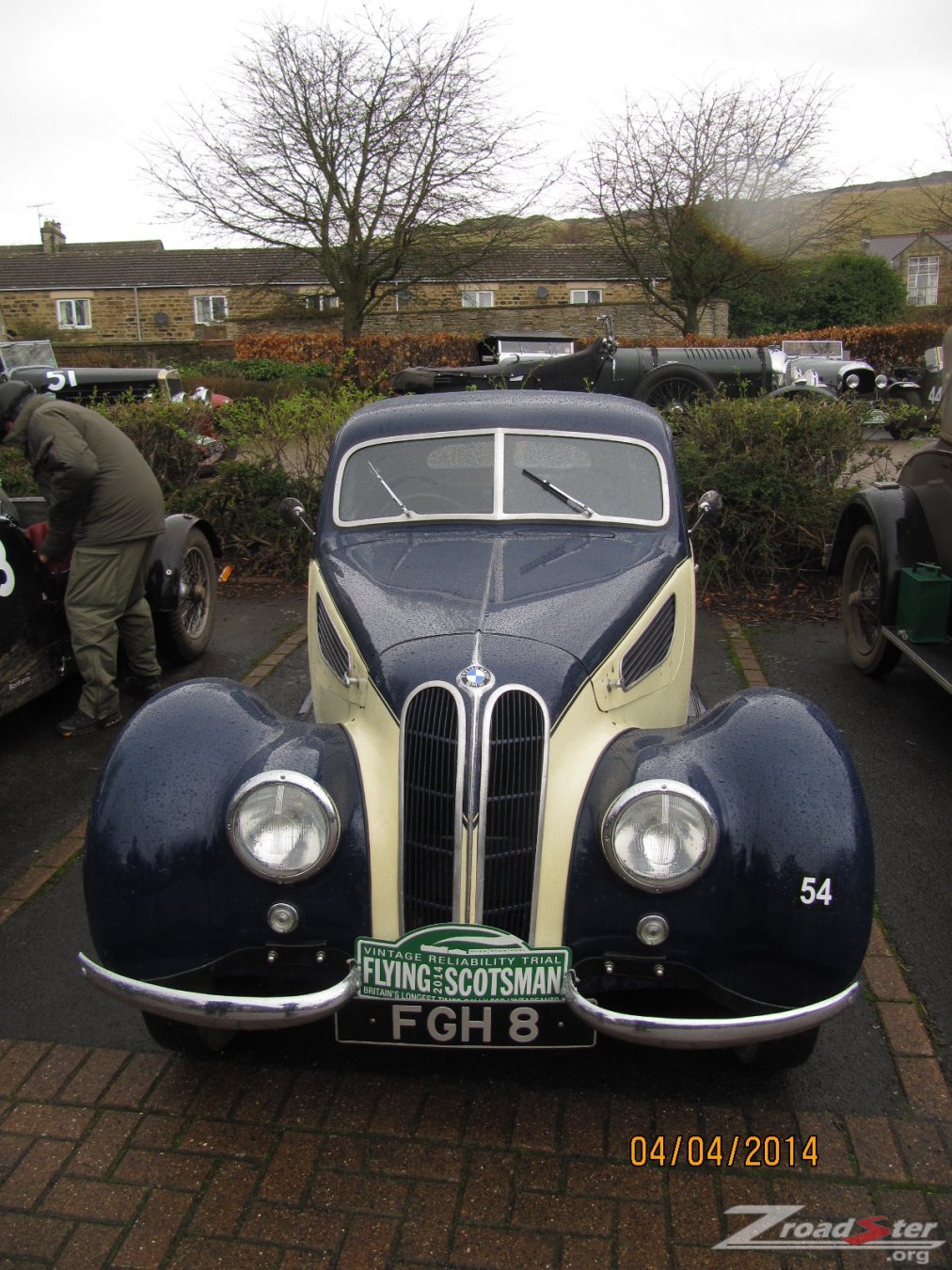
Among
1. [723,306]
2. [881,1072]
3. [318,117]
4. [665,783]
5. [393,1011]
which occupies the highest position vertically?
[318,117]

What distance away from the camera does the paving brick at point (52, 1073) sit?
264 cm

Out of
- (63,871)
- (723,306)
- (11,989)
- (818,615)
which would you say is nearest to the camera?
(11,989)

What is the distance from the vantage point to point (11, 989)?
310 centimetres

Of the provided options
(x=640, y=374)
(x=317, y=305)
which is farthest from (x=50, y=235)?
(x=640, y=374)

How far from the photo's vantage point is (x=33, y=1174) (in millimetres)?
2365

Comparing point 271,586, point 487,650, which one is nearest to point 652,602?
point 487,650

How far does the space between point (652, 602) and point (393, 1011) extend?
1.63 meters

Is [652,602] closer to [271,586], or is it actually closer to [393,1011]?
[393,1011]

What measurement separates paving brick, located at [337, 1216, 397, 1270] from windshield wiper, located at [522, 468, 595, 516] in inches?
96.2

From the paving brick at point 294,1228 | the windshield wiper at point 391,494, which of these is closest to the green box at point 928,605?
the windshield wiper at point 391,494

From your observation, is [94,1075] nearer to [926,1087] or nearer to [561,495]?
[926,1087]

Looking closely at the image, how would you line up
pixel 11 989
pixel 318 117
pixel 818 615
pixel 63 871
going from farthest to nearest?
pixel 318 117 < pixel 818 615 < pixel 63 871 < pixel 11 989

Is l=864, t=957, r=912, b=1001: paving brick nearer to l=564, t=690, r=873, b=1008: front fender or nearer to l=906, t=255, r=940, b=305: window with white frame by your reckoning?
l=564, t=690, r=873, b=1008: front fender

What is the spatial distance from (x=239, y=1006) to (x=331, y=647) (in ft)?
4.51
